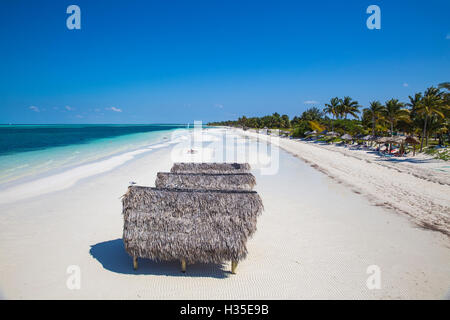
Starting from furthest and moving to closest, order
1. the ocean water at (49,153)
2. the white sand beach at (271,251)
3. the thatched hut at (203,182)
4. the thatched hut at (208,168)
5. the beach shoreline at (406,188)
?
the ocean water at (49,153), the thatched hut at (208,168), the beach shoreline at (406,188), the thatched hut at (203,182), the white sand beach at (271,251)

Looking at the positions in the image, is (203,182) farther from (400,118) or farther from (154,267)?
(400,118)

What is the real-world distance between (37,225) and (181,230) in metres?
5.06

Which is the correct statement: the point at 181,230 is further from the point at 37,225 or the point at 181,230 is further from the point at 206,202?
the point at 37,225

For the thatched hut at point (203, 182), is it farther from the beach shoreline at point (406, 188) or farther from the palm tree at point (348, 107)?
the palm tree at point (348, 107)

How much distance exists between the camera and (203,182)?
593 cm

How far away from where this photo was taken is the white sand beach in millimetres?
4094

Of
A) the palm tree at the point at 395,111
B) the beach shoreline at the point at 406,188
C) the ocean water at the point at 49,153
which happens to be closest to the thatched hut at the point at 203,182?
the beach shoreline at the point at 406,188

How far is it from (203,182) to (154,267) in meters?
2.18

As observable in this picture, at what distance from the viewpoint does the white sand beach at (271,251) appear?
409 centimetres

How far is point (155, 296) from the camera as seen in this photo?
12.8ft

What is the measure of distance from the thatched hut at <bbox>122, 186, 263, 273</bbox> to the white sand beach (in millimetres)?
567

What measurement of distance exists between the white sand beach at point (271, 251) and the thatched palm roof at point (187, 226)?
1.86ft

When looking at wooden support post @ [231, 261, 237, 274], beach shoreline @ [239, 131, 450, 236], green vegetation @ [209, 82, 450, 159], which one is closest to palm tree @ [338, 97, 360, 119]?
green vegetation @ [209, 82, 450, 159]
